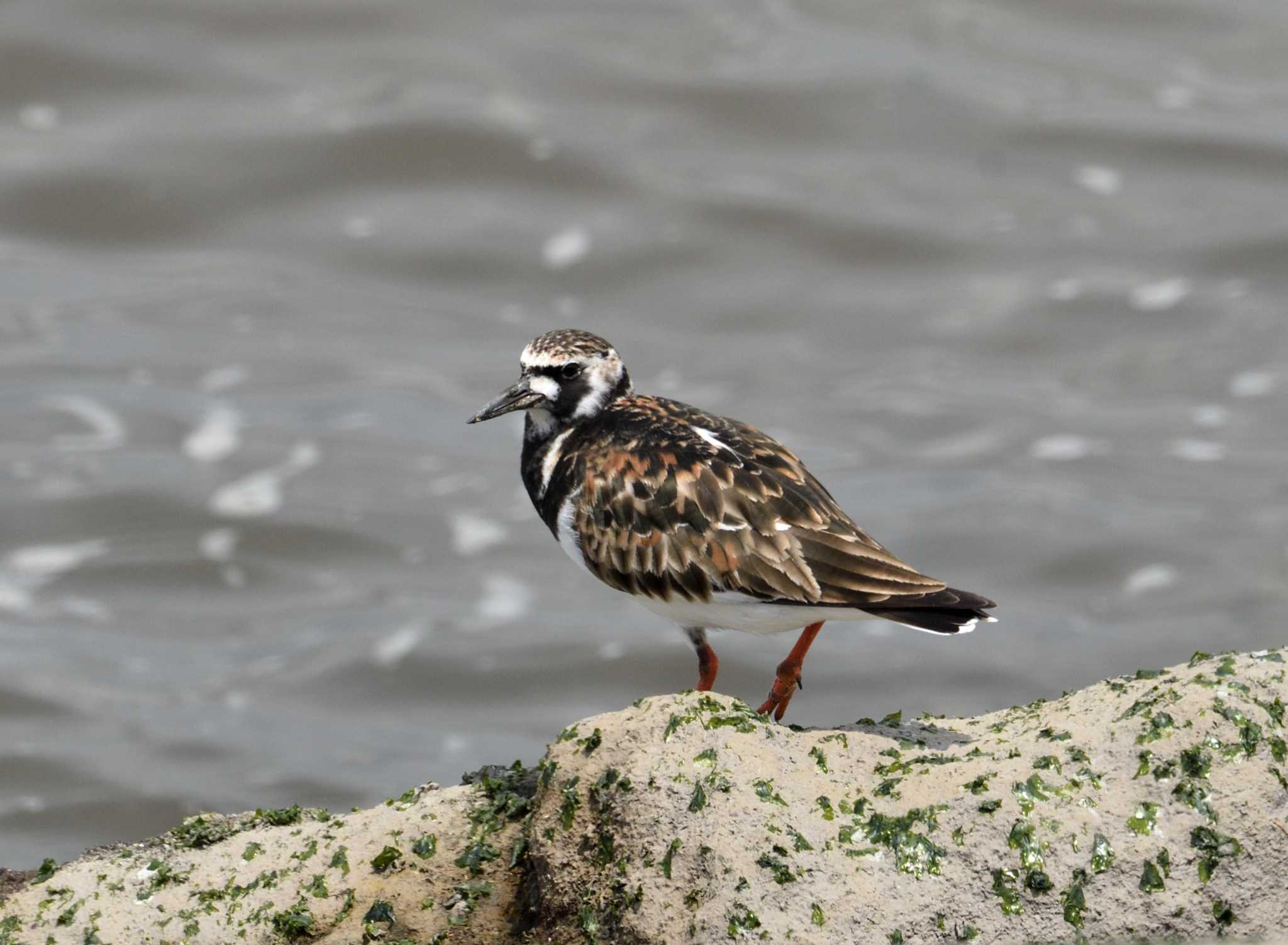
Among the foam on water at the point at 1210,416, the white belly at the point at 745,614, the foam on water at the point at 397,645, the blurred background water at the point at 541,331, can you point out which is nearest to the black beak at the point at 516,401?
the white belly at the point at 745,614

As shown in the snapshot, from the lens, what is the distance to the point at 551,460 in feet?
17.2

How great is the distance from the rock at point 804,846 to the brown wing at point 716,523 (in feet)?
2.26

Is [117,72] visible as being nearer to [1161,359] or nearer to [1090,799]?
[1161,359]

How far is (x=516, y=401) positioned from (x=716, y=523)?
2.84 ft

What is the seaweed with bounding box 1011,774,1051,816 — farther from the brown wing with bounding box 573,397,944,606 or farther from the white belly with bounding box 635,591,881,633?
the white belly with bounding box 635,591,881,633

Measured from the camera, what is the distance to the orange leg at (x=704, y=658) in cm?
483

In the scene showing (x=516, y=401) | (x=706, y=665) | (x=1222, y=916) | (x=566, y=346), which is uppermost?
(x=566, y=346)

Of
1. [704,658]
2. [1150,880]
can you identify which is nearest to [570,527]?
[704,658]

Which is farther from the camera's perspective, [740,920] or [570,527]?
[570,527]

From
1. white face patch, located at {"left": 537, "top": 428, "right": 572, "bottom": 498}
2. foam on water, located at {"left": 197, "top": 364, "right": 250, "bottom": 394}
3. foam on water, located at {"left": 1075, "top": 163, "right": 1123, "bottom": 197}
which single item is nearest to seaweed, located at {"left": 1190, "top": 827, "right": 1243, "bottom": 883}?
white face patch, located at {"left": 537, "top": 428, "right": 572, "bottom": 498}

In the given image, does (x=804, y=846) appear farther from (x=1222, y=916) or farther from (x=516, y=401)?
(x=516, y=401)

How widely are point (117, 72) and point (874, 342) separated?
6.68 meters

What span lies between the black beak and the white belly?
0.78 metres

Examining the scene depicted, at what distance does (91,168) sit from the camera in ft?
43.0
